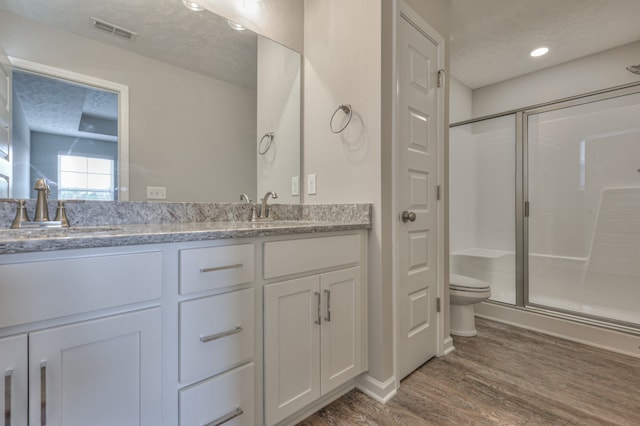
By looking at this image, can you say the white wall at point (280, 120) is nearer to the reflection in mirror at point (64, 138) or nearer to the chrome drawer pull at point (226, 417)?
the reflection in mirror at point (64, 138)

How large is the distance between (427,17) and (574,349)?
7.76ft

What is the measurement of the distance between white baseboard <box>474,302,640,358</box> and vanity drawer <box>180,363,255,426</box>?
7.43ft

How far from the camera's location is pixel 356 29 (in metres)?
1.54

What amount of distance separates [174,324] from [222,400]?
0.34 meters

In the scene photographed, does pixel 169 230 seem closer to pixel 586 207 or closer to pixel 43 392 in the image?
pixel 43 392

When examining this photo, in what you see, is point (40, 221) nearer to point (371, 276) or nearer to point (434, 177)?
point (371, 276)

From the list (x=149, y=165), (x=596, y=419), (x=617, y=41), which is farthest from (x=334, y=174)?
(x=617, y=41)

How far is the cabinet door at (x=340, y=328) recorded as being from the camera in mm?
1314

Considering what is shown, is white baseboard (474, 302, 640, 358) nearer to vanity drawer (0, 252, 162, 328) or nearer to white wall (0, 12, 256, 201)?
white wall (0, 12, 256, 201)

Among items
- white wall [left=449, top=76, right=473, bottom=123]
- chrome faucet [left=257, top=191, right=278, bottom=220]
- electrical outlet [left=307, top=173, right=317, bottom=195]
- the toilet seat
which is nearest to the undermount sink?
chrome faucet [left=257, top=191, right=278, bottom=220]

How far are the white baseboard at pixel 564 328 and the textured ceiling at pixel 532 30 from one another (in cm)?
223

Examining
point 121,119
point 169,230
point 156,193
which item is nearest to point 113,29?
point 121,119

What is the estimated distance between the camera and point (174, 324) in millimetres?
894

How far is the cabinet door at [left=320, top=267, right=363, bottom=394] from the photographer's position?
1.31 meters
